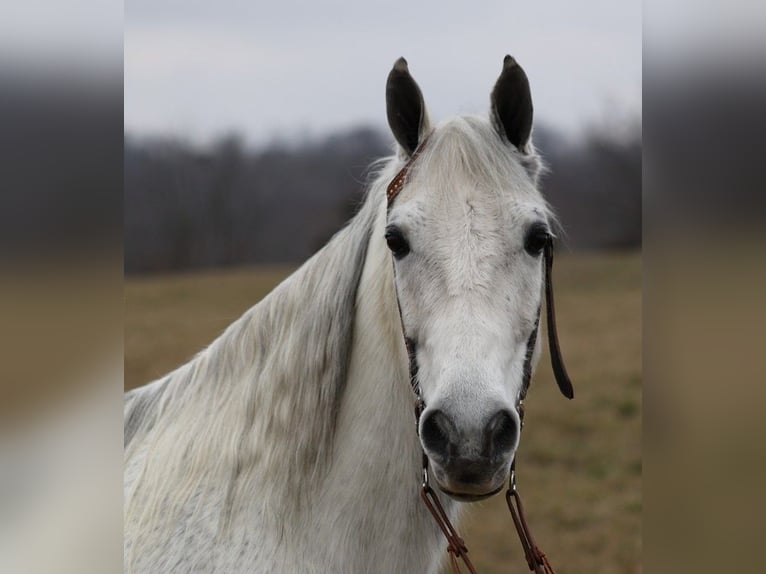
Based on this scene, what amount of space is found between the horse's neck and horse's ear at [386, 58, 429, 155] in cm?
32

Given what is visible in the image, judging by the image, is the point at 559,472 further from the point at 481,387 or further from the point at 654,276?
the point at 654,276

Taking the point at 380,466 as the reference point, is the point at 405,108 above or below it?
above

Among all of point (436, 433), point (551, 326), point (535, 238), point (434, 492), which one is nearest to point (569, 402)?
point (551, 326)

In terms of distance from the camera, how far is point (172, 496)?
2027 mm

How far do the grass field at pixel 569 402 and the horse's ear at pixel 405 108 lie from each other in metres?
1.24

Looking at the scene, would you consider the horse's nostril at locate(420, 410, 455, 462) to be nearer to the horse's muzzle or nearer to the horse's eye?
the horse's muzzle

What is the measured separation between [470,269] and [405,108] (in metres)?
0.54

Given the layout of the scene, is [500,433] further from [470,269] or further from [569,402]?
[569,402]

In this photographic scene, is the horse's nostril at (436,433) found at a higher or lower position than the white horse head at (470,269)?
lower

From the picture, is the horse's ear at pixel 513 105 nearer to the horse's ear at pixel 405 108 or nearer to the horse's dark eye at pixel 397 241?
the horse's ear at pixel 405 108

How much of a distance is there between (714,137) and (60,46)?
0.73 metres

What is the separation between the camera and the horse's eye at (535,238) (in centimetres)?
182

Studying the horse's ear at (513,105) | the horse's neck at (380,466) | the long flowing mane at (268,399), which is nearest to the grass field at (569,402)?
the horse's neck at (380,466)

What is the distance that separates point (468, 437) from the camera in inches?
61.0
